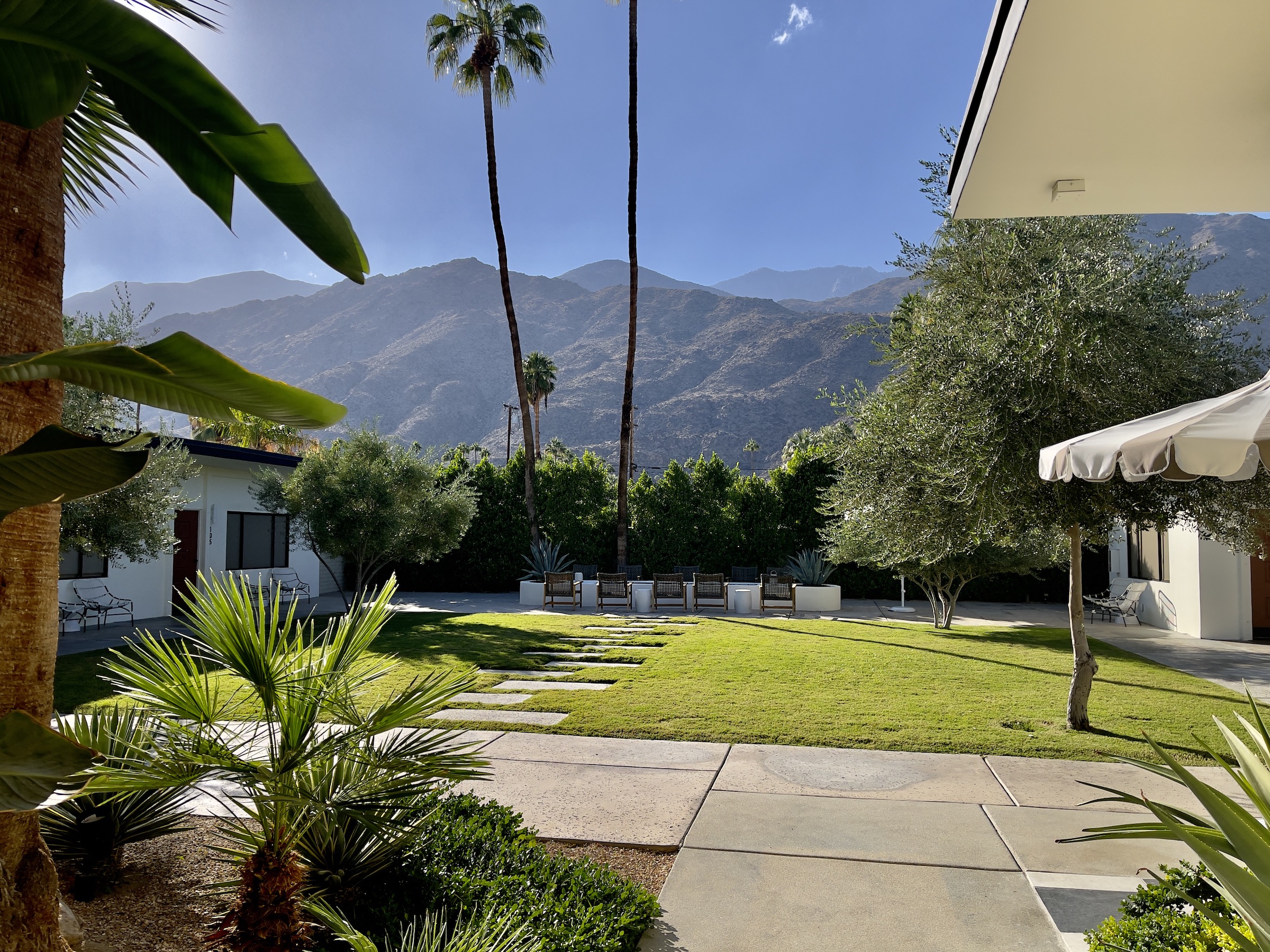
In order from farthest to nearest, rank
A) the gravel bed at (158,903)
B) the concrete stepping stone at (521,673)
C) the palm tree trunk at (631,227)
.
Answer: the palm tree trunk at (631,227) → the concrete stepping stone at (521,673) → the gravel bed at (158,903)

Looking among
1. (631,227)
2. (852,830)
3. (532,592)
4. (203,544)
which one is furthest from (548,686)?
(631,227)

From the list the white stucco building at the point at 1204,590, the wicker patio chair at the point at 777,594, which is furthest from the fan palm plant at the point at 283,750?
the wicker patio chair at the point at 777,594

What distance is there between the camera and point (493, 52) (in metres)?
21.5

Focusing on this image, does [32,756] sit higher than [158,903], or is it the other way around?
[32,756]

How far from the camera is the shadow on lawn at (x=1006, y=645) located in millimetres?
8648

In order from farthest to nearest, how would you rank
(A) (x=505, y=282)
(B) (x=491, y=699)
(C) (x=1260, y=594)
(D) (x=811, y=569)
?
(A) (x=505, y=282) → (D) (x=811, y=569) → (C) (x=1260, y=594) → (B) (x=491, y=699)

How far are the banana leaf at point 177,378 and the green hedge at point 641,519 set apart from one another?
18608 mm

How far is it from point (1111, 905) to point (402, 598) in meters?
19.3

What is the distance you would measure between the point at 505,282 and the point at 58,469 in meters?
21.9

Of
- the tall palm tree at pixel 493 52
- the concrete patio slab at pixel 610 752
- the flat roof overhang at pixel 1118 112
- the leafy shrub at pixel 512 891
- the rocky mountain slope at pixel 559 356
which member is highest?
the rocky mountain slope at pixel 559 356

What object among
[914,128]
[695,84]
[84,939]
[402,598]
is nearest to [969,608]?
[914,128]

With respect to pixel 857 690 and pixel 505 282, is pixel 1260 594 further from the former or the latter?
pixel 505 282

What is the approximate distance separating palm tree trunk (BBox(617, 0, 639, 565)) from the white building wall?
8.08 metres

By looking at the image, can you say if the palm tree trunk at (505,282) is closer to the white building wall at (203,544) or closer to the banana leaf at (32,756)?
the white building wall at (203,544)
